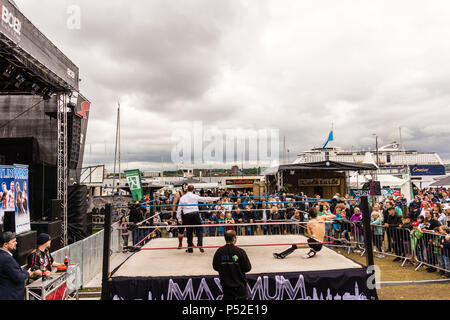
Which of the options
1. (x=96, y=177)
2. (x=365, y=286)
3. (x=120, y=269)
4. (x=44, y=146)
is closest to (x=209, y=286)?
(x=120, y=269)

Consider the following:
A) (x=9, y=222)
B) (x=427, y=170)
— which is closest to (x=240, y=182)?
(x=9, y=222)

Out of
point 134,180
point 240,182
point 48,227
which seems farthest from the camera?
point 240,182

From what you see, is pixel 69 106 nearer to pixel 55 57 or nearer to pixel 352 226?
pixel 55 57

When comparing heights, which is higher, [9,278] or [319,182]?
[319,182]

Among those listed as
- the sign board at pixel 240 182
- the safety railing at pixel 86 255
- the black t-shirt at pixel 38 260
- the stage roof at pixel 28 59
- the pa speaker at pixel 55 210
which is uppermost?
the stage roof at pixel 28 59

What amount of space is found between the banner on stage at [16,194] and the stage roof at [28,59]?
123 inches

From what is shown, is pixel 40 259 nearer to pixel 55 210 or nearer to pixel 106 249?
pixel 106 249

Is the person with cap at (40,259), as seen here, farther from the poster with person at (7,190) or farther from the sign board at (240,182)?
the sign board at (240,182)

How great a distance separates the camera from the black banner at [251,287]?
189 inches

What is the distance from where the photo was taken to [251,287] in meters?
4.86

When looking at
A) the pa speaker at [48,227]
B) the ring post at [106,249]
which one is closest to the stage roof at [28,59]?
the pa speaker at [48,227]

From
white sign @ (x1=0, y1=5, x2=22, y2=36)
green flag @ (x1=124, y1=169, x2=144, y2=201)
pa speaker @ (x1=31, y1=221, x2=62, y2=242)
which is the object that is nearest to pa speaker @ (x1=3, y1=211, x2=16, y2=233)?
pa speaker @ (x1=31, y1=221, x2=62, y2=242)

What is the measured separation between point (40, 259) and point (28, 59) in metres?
6.52

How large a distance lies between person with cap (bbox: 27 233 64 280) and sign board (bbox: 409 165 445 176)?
6595 centimetres
